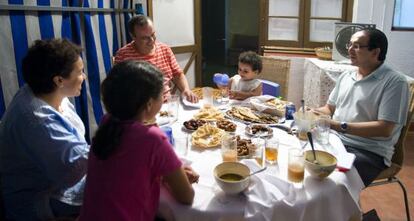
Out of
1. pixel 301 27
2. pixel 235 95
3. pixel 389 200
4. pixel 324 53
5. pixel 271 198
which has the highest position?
pixel 301 27

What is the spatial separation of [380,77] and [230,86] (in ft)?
3.57

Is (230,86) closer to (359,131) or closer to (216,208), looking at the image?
(359,131)

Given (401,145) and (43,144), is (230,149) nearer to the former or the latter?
(43,144)

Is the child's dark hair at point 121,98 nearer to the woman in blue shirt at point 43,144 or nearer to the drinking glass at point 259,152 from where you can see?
the woman in blue shirt at point 43,144

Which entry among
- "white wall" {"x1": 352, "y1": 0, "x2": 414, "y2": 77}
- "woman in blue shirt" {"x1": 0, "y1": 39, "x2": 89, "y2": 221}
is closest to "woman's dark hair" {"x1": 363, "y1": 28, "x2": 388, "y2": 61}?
"woman in blue shirt" {"x1": 0, "y1": 39, "x2": 89, "y2": 221}

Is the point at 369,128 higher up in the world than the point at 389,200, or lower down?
higher up

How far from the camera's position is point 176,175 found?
1.05 meters

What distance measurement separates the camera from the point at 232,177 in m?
1.22

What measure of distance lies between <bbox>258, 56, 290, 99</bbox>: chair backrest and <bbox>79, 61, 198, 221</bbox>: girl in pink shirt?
7.32ft

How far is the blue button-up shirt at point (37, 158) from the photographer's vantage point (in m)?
1.26

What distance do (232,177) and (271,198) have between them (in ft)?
0.52

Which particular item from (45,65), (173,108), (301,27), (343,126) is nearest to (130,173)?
(45,65)

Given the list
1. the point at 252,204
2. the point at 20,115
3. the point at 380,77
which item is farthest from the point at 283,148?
the point at 20,115

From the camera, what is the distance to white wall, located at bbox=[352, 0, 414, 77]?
3.40m
